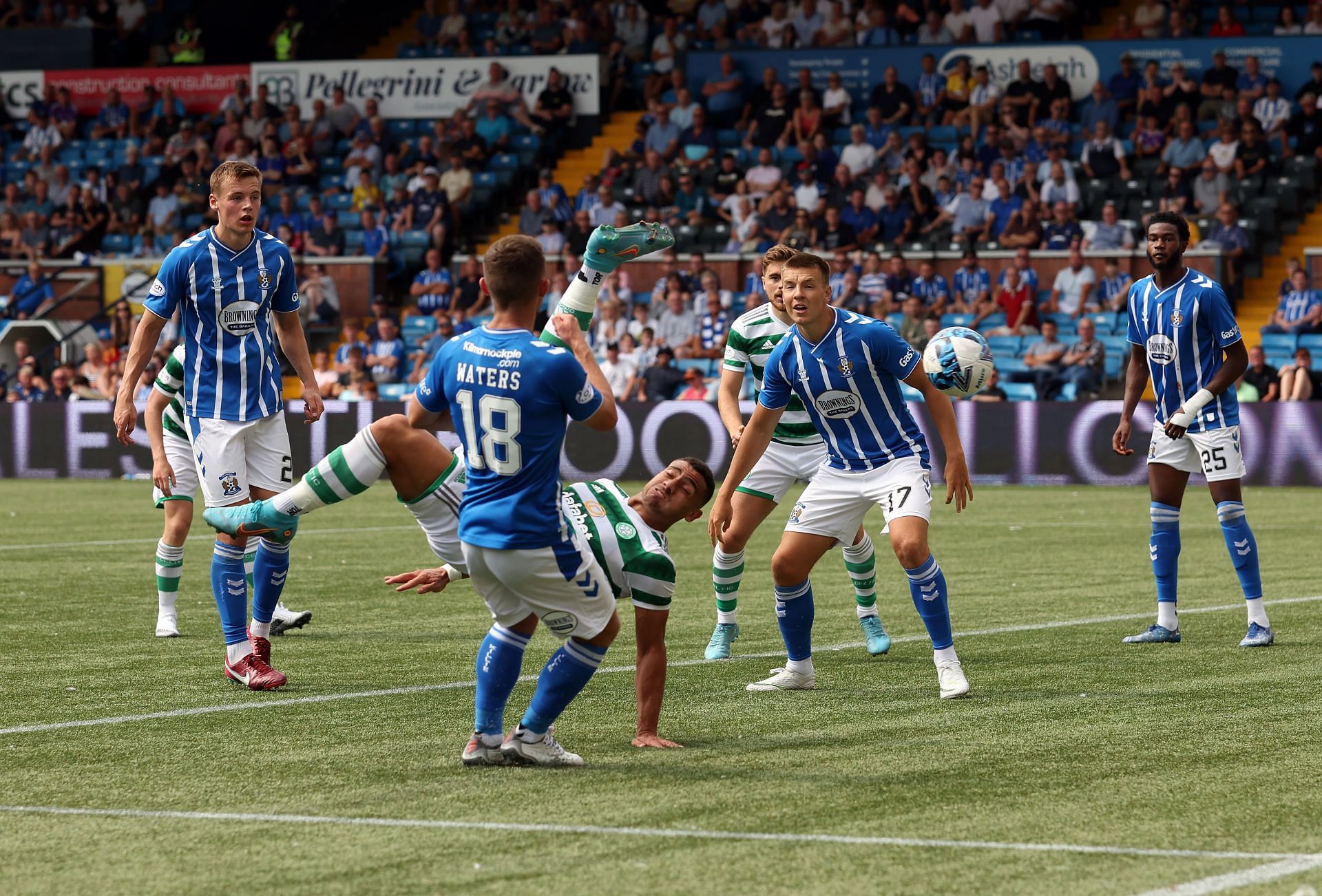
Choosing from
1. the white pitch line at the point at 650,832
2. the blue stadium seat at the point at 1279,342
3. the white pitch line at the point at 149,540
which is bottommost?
the white pitch line at the point at 149,540

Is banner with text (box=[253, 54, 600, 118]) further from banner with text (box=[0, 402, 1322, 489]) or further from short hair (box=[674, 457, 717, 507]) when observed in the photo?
short hair (box=[674, 457, 717, 507])

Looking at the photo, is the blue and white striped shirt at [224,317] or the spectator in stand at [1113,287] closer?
the blue and white striped shirt at [224,317]

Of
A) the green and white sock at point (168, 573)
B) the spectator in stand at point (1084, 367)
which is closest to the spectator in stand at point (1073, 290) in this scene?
the spectator in stand at point (1084, 367)

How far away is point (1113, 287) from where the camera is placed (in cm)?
2220

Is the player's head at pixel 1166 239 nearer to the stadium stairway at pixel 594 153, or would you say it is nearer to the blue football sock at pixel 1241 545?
the blue football sock at pixel 1241 545

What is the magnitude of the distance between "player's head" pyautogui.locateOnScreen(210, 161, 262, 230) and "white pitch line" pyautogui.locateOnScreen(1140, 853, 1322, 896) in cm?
492

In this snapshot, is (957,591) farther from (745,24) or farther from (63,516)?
(745,24)

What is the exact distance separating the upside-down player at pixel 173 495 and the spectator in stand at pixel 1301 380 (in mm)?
13215

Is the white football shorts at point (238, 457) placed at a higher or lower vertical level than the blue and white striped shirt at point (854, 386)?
lower

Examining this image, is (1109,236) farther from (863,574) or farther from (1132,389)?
(863,574)

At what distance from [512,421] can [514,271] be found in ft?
1.46

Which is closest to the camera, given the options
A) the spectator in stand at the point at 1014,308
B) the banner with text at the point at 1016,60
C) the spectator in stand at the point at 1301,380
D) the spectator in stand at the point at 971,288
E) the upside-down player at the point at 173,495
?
the upside-down player at the point at 173,495

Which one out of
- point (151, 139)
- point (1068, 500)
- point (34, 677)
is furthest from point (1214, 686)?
point (151, 139)

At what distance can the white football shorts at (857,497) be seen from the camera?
7.42m
